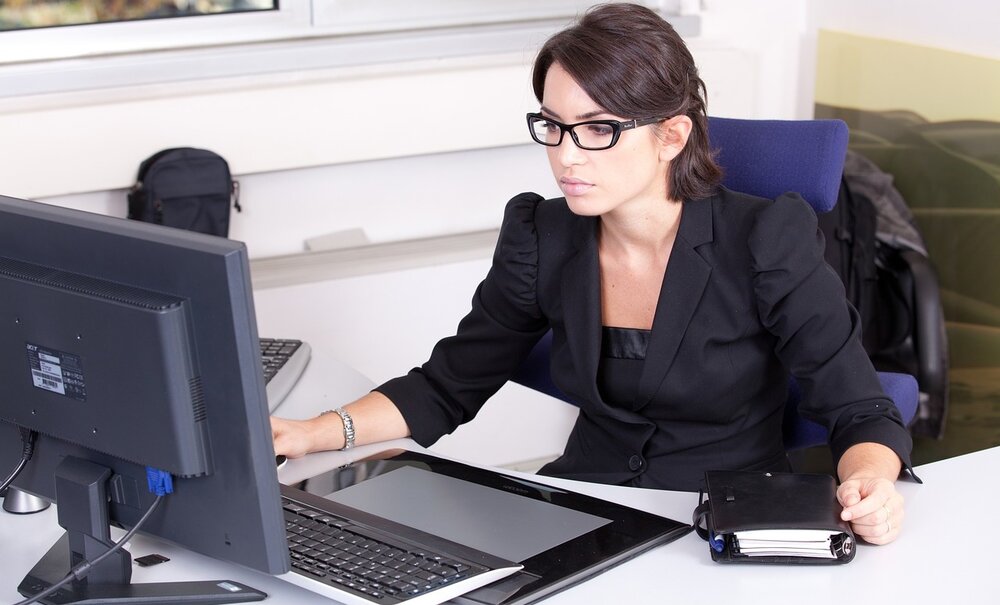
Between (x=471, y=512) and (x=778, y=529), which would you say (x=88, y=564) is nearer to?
(x=471, y=512)

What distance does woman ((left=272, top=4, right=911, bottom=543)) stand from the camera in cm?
161

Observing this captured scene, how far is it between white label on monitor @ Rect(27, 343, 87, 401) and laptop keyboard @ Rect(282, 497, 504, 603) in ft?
0.98

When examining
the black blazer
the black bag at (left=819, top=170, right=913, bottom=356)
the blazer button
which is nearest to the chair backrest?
the black blazer

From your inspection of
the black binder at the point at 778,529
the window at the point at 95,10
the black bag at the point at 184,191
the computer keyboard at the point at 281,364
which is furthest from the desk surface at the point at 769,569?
the window at the point at 95,10

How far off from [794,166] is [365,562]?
92cm

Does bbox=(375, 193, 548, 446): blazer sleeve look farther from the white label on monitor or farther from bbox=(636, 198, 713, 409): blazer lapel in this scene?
the white label on monitor

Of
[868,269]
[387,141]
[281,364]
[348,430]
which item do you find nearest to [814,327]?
[348,430]

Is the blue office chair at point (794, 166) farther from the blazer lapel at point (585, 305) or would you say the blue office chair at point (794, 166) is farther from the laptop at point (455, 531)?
the laptop at point (455, 531)

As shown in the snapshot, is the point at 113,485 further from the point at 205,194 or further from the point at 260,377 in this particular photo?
the point at 205,194

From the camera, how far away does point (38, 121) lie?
8.12ft

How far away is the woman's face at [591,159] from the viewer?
161 centimetres

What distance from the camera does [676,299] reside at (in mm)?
1688

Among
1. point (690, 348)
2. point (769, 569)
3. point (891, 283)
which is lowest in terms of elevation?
point (891, 283)

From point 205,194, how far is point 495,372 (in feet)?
3.32
